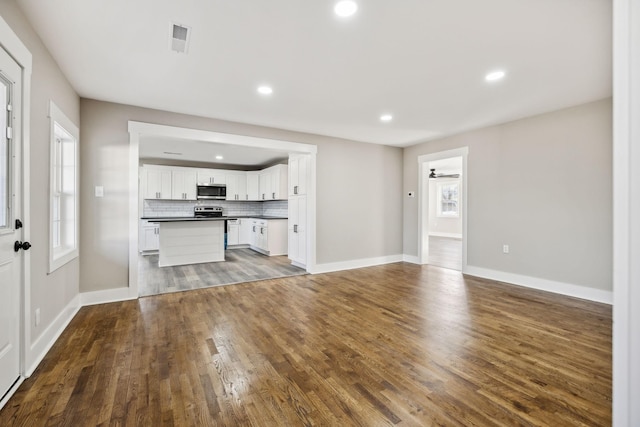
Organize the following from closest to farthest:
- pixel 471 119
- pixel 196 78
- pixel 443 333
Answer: pixel 443 333 → pixel 196 78 → pixel 471 119

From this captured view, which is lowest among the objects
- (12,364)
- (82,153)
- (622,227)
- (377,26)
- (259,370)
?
(259,370)

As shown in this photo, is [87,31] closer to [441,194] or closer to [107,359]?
[107,359]

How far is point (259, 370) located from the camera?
2.12 m

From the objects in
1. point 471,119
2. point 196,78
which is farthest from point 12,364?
point 471,119

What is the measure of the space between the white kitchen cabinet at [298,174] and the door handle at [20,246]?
13.0 ft

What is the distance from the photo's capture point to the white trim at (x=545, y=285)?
3688 mm

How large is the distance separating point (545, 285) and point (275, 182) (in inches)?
234

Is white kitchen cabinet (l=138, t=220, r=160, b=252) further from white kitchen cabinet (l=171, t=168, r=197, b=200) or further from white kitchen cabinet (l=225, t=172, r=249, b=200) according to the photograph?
white kitchen cabinet (l=225, t=172, r=249, b=200)

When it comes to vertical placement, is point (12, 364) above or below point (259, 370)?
above

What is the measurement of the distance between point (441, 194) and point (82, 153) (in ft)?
37.3

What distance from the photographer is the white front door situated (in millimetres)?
1773

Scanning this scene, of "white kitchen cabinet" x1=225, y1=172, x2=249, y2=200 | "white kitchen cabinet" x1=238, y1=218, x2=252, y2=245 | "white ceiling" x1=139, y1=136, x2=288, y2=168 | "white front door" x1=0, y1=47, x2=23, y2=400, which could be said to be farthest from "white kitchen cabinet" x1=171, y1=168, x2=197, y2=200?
"white front door" x1=0, y1=47, x2=23, y2=400

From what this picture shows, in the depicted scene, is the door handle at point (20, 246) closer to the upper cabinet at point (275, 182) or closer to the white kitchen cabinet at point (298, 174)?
the white kitchen cabinet at point (298, 174)

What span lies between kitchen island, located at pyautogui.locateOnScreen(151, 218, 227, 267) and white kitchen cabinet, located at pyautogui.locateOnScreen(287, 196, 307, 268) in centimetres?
156
